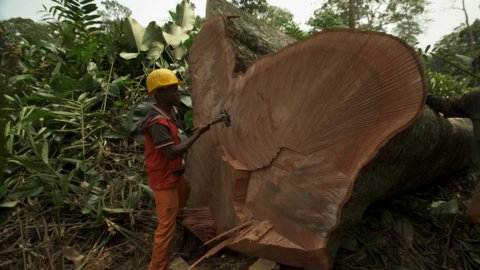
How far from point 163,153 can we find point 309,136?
0.96m

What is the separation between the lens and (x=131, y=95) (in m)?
3.47

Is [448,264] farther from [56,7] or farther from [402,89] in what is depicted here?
[56,7]

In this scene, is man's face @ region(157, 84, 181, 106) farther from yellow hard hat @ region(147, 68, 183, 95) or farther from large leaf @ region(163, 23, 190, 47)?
large leaf @ region(163, 23, 190, 47)

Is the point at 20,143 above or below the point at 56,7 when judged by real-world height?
below

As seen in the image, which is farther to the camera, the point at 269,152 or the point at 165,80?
the point at 165,80

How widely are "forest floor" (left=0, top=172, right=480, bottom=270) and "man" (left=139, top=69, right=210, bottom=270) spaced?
0.86 feet

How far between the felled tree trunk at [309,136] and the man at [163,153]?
0.83 feet

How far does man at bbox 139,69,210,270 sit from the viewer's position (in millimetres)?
1887

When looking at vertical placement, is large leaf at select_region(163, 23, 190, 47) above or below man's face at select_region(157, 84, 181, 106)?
above

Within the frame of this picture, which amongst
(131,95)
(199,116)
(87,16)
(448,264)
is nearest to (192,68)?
(199,116)

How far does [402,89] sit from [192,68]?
1.68 meters

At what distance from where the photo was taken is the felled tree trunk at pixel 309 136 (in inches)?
44.2

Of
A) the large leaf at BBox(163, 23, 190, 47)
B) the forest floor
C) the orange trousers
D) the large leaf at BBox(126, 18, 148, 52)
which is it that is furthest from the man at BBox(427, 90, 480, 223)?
the large leaf at BBox(126, 18, 148, 52)

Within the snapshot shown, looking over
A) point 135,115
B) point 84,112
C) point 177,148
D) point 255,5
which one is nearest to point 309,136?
point 177,148
